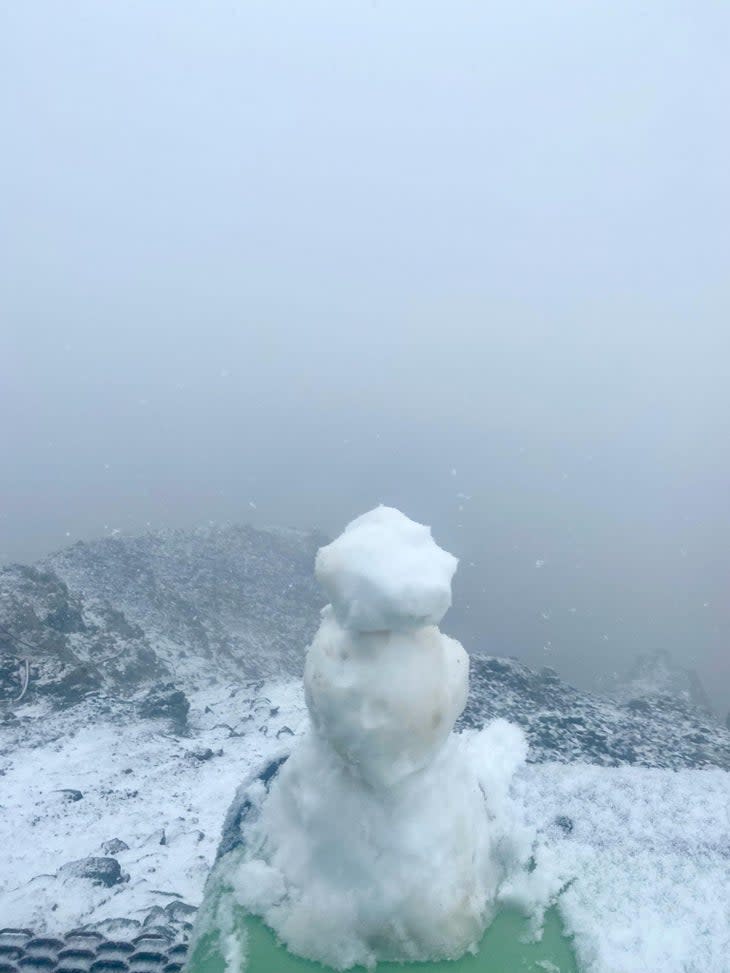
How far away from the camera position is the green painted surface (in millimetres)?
2877

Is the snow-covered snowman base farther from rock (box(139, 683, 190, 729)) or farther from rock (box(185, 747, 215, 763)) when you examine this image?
rock (box(139, 683, 190, 729))

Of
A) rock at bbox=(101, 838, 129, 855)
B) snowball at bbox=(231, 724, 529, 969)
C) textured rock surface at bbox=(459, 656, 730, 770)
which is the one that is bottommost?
rock at bbox=(101, 838, 129, 855)

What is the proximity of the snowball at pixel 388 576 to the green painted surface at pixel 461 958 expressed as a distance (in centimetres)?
139

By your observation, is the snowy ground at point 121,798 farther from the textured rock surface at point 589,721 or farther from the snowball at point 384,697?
the snowball at point 384,697

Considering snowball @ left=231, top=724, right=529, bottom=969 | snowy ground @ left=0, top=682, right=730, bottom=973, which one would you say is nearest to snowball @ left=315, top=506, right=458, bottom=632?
snowball @ left=231, top=724, right=529, bottom=969

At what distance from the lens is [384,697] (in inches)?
107

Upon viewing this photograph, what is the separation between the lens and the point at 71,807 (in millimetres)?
5277

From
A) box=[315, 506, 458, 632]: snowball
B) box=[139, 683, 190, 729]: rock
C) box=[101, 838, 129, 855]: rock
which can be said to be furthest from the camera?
box=[139, 683, 190, 729]: rock

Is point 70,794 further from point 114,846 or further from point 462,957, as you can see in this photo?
point 462,957

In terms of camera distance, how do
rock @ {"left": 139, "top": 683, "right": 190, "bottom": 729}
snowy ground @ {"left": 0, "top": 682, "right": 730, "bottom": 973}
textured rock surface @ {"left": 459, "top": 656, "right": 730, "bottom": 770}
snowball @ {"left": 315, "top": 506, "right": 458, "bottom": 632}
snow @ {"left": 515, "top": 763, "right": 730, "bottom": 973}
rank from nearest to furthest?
snowball @ {"left": 315, "top": 506, "right": 458, "bottom": 632}
snow @ {"left": 515, "top": 763, "right": 730, "bottom": 973}
snowy ground @ {"left": 0, "top": 682, "right": 730, "bottom": 973}
textured rock surface @ {"left": 459, "top": 656, "right": 730, "bottom": 770}
rock @ {"left": 139, "top": 683, "right": 190, "bottom": 729}

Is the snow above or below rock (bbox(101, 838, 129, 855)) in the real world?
above

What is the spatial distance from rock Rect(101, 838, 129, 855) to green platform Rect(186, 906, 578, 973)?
1.85 meters

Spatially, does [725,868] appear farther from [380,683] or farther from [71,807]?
[71,807]

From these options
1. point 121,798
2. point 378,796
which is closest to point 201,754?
point 121,798
